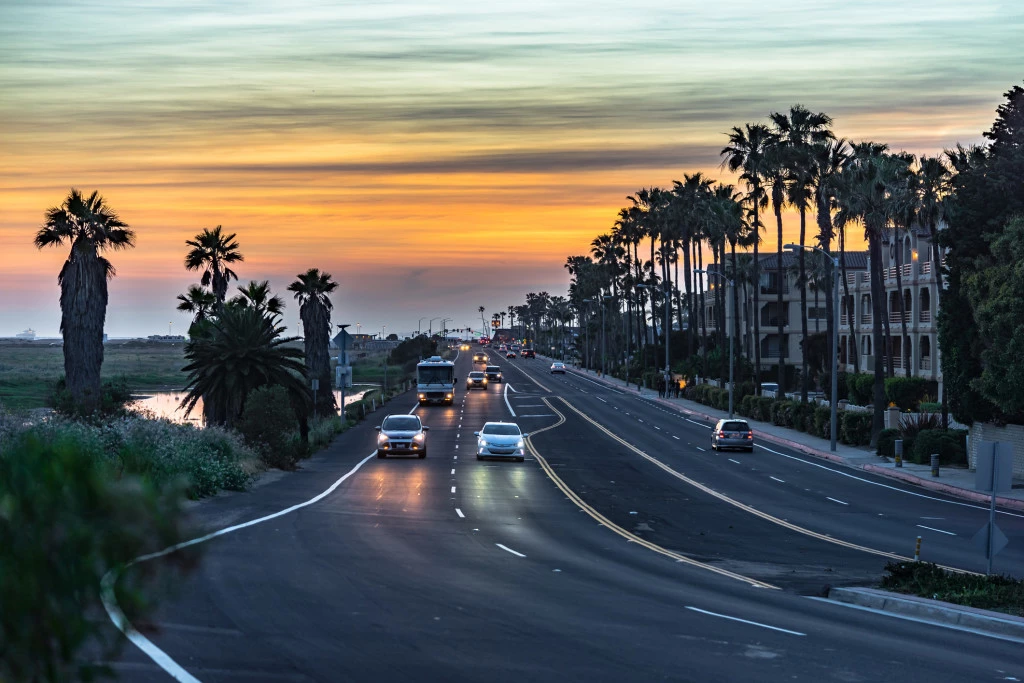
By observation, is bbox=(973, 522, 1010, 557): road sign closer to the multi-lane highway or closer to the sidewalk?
the multi-lane highway

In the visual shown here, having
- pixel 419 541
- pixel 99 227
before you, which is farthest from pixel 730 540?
pixel 99 227

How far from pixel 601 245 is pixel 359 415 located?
9366cm

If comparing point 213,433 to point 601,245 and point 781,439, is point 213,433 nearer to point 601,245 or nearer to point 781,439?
point 781,439

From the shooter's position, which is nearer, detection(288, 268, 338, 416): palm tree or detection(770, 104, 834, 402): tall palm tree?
detection(770, 104, 834, 402): tall palm tree

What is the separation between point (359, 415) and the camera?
75125mm

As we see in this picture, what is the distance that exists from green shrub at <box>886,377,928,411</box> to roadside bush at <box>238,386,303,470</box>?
145 ft

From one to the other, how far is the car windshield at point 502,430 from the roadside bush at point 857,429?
19.1 m

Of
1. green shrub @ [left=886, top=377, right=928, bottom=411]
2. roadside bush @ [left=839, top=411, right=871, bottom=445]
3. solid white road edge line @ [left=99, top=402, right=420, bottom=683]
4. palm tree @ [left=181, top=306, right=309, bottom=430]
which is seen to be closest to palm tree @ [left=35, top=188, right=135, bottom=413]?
palm tree @ [left=181, top=306, right=309, bottom=430]

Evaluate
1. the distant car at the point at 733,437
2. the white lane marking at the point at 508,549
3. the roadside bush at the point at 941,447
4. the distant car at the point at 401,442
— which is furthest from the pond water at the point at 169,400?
the white lane marking at the point at 508,549

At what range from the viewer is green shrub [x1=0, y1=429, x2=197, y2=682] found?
603 centimetres

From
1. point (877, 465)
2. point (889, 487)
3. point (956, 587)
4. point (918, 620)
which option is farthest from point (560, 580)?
point (877, 465)

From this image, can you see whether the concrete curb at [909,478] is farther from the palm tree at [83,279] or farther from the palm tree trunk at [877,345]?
the palm tree at [83,279]

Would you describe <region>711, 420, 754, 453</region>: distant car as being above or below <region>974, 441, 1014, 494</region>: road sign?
below

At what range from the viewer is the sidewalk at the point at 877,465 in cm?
3866
